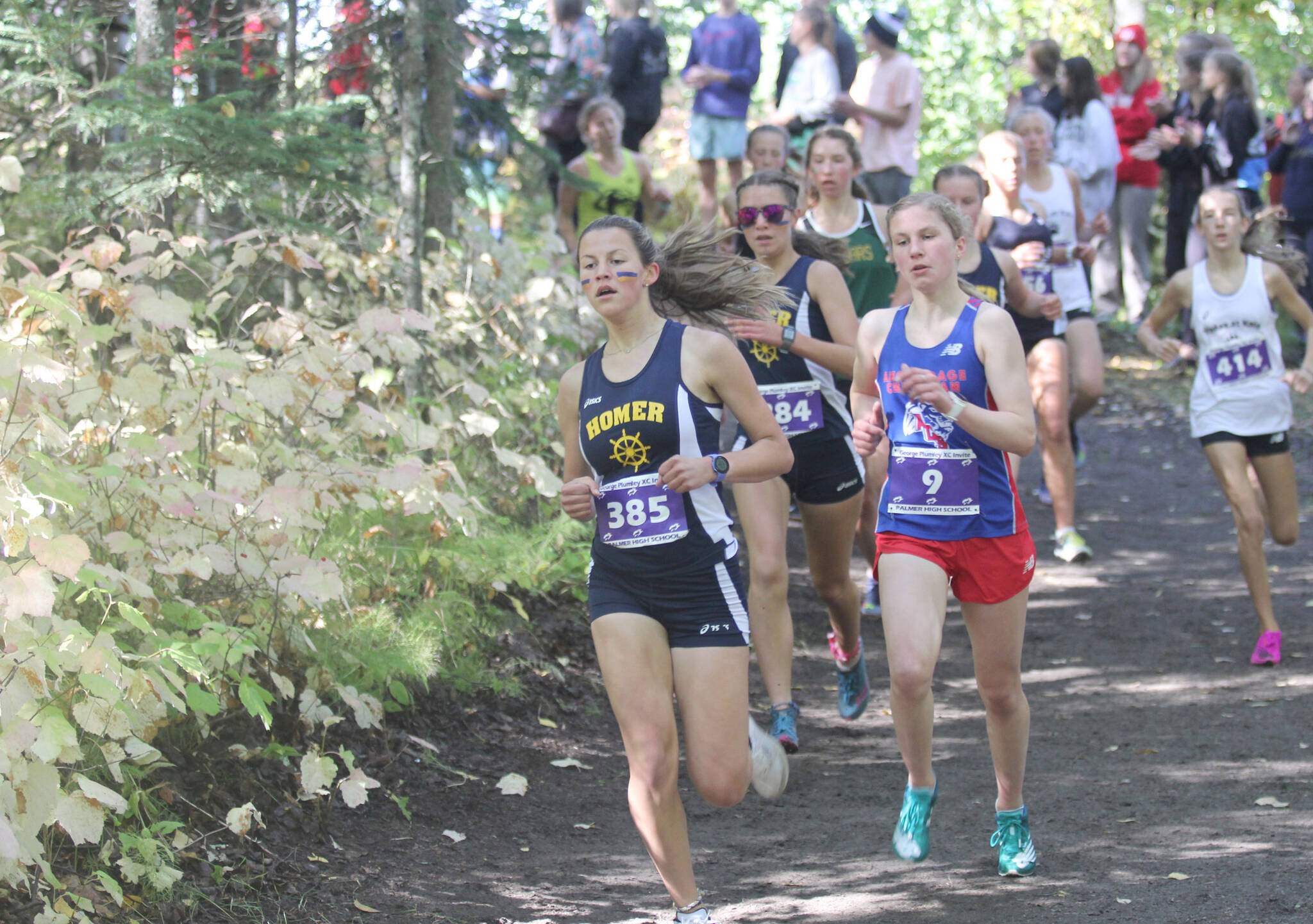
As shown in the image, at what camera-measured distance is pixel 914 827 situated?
13.8 feet

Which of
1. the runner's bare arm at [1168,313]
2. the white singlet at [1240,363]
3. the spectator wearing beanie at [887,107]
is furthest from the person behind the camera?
the spectator wearing beanie at [887,107]

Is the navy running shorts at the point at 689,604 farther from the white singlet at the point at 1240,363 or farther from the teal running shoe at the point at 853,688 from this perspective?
the white singlet at the point at 1240,363

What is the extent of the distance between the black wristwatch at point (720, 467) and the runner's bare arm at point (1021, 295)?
3482 mm

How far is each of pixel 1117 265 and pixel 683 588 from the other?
11.9m

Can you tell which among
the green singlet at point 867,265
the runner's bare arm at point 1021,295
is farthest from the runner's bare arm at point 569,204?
the runner's bare arm at point 1021,295

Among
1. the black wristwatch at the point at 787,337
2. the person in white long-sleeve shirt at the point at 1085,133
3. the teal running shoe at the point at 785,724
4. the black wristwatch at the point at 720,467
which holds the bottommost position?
the teal running shoe at the point at 785,724

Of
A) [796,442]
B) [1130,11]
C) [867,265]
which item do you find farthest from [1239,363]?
[1130,11]

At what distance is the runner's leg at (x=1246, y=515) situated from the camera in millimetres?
6477

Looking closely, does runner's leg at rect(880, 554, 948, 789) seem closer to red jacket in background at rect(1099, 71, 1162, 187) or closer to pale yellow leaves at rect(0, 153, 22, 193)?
pale yellow leaves at rect(0, 153, 22, 193)

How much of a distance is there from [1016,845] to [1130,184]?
423 inches

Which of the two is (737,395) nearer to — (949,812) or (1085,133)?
(949,812)

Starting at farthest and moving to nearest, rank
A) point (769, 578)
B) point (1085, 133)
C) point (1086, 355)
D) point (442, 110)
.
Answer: point (1085, 133)
point (1086, 355)
point (442, 110)
point (769, 578)

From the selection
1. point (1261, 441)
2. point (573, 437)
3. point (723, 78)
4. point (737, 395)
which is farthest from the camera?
point (723, 78)

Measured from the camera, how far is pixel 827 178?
6.30 m
